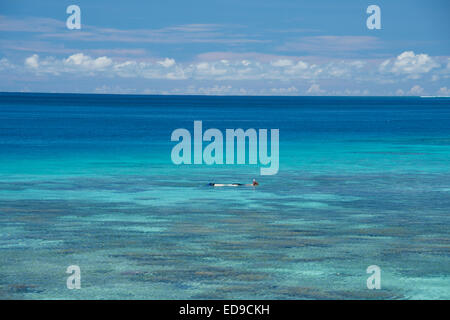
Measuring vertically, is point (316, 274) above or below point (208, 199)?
below

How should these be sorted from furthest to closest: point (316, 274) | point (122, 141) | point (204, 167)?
point (122, 141) → point (204, 167) → point (316, 274)

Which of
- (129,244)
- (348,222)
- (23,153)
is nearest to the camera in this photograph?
(129,244)

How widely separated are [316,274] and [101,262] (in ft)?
18.5

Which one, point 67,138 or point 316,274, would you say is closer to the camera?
point 316,274

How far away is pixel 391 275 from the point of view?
18125 millimetres

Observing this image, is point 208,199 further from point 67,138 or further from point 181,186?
point 67,138

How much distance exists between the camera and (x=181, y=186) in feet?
114

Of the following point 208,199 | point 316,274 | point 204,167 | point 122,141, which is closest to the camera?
Answer: point 316,274
